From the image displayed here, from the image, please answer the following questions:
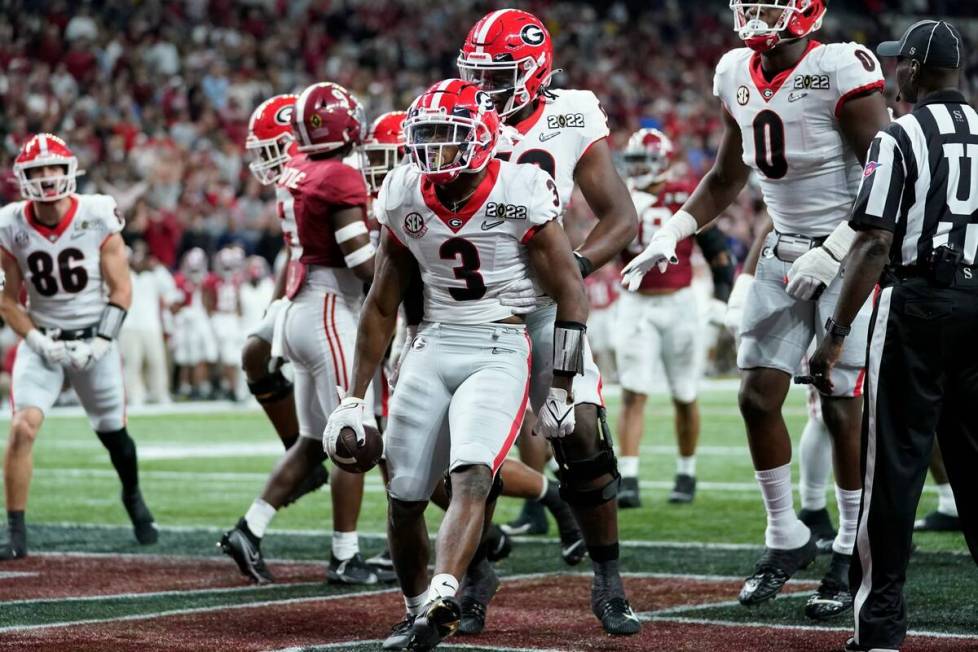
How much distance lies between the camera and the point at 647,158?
923 cm

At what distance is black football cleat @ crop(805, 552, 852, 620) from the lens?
5.19 m

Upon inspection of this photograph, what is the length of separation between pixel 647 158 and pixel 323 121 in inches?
128

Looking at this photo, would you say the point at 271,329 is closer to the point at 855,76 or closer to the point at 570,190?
the point at 570,190

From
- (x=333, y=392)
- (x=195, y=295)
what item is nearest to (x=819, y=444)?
(x=333, y=392)

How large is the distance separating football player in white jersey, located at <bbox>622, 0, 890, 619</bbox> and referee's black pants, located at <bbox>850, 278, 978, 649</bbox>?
2.85ft

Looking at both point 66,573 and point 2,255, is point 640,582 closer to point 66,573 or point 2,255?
point 66,573

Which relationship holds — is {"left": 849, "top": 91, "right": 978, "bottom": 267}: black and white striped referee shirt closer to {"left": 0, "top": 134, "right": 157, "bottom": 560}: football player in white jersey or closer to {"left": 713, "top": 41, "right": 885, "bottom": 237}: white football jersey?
{"left": 713, "top": 41, "right": 885, "bottom": 237}: white football jersey

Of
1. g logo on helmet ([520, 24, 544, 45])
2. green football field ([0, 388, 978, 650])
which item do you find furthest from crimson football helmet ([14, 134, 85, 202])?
g logo on helmet ([520, 24, 544, 45])

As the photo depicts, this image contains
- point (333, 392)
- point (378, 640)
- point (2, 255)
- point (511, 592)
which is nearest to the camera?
point (378, 640)

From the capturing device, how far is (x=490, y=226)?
4.63 meters

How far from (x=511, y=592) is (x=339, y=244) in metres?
1.61

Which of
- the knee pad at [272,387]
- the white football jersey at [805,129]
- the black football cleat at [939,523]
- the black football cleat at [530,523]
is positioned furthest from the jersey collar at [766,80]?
the black football cleat at [530,523]

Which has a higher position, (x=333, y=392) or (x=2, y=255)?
(x=2, y=255)

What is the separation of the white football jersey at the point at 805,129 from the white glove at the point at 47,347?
3707 millimetres
